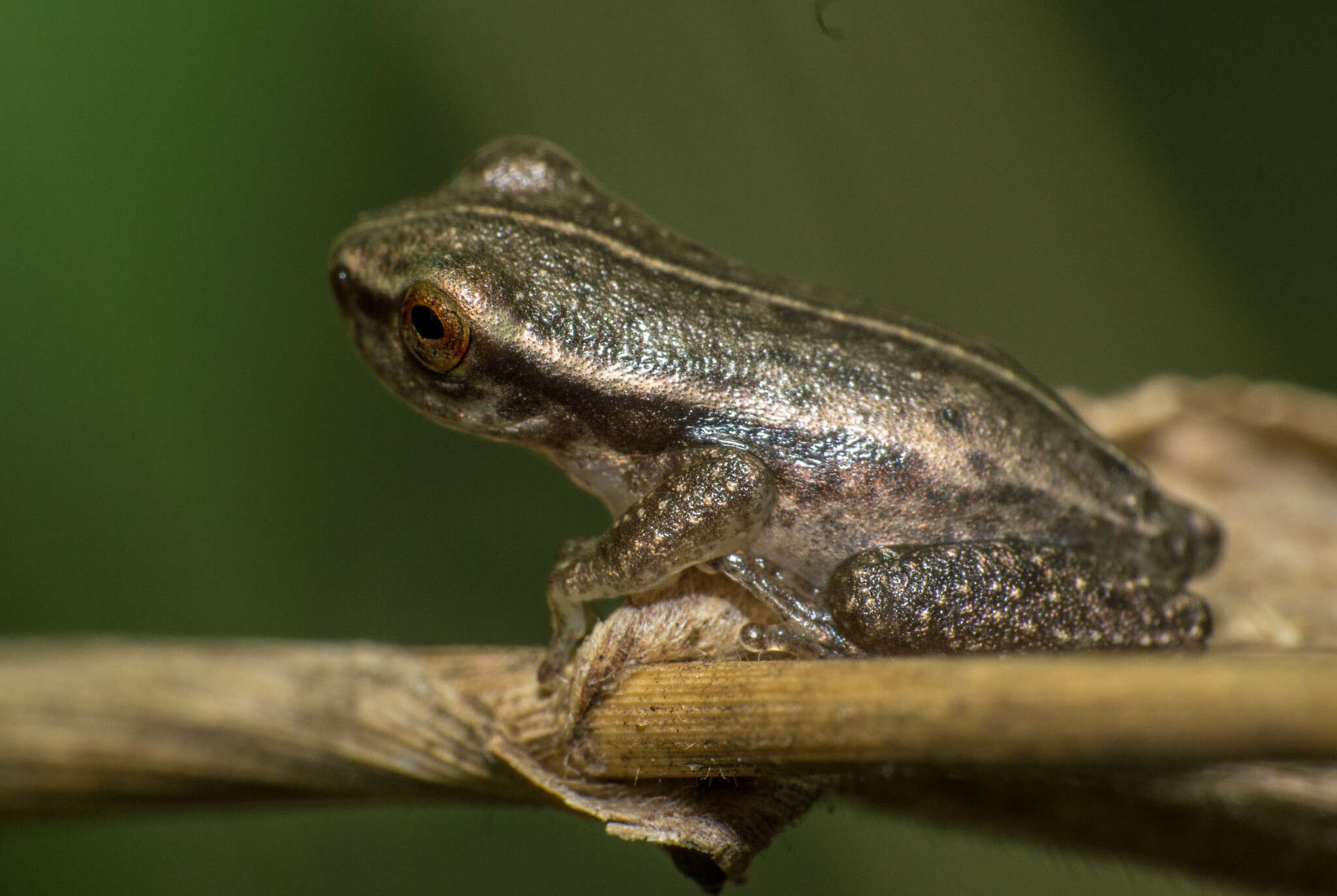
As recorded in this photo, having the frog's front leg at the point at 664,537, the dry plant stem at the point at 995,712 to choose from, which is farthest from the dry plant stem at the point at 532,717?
the frog's front leg at the point at 664,537

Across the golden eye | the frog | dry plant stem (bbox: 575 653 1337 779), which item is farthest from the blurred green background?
dry plant stem (bbox: 575 653 1337 779)

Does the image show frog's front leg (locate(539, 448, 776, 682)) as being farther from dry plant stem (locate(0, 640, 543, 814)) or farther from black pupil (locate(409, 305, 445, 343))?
black pupil (locate(409, 305, 445, 343))

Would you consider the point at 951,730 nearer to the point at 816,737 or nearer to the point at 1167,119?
the point at 816,737

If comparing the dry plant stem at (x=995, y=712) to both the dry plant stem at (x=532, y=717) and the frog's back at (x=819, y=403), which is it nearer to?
the dry plant stem at (x=532, y=717)

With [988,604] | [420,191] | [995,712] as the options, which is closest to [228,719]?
[988,604]

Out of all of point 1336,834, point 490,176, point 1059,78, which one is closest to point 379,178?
point 490,176

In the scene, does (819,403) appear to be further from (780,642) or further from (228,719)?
(228,719)
